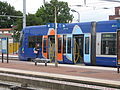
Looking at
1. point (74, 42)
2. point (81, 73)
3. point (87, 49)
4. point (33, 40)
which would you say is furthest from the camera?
point (33, 40)

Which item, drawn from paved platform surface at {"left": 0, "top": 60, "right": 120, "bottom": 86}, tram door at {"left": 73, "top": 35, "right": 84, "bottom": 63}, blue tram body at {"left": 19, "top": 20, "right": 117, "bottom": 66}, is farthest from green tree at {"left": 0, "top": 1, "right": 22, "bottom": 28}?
paved platform surface at {"left": 0, "top": 60, "right": 120, "bottom": 86}

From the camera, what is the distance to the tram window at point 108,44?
66.4 feet

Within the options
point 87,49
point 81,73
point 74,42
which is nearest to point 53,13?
point 74,42

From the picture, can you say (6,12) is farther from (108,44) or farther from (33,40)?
(108,44)

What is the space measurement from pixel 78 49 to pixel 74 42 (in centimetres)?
65

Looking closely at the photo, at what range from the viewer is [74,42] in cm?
2320

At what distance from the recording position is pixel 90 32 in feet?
71.7

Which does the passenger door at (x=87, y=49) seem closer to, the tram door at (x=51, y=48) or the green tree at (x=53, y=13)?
the tram door at (x=51, y=48)

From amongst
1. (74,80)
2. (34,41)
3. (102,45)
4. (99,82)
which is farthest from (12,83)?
(34,41)

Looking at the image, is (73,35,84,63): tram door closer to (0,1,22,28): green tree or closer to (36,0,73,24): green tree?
(36,0,73,24): green tree

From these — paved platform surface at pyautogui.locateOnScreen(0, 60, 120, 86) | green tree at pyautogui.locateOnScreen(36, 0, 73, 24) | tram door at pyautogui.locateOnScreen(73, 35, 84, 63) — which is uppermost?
green tree at pyautogui.locateOnScreen(36, 0, 73, 24)

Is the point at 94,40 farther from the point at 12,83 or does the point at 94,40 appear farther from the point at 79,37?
the point at 12,83

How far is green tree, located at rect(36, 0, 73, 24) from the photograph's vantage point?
6994cm

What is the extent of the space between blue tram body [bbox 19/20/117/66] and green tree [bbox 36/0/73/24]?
41.4 metres
